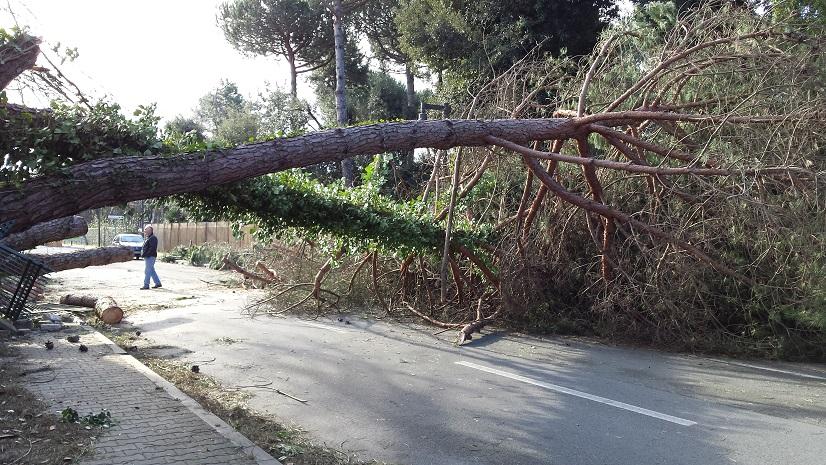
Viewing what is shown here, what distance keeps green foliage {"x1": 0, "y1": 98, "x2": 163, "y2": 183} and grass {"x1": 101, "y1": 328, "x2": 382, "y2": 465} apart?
8.99ft

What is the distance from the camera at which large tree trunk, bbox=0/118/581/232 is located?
572 centimetres

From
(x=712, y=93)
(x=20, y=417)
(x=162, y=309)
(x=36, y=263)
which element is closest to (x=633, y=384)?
(x=712, y=93)

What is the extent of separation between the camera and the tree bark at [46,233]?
12727mm

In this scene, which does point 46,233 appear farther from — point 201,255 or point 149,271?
point 201,255

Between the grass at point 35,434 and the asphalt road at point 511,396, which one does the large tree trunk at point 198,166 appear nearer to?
the grass at point 35,434

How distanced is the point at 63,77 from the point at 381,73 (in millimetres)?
28304

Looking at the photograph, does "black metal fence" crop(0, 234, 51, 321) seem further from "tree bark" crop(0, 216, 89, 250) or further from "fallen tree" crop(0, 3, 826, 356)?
"fallen tree" crop(0, 3, 826, 356)

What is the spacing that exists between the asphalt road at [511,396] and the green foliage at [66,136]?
3079 millimetres

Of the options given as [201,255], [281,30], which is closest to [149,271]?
[201,255]

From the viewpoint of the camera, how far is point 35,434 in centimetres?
574

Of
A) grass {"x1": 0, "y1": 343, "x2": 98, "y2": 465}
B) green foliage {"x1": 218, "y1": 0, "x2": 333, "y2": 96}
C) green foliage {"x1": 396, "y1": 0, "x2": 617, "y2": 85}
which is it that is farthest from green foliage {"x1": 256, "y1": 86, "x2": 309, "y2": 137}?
grass {"x1": 0, "y1": 343, "x2": 98, "y2": 465}

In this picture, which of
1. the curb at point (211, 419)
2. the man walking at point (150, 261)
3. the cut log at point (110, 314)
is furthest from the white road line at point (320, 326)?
the man walking at point (150, 261)

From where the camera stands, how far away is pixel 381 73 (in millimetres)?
34781

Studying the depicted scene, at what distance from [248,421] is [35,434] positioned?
5.91 ft
